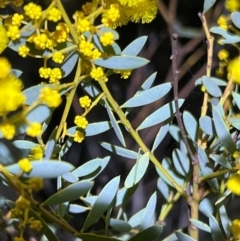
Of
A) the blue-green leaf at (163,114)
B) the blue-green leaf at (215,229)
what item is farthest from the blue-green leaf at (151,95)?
the blue-green leaf at (215,229)

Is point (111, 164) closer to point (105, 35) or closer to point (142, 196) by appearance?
point (142, 196)

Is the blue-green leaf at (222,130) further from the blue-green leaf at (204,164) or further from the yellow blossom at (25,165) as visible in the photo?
the yellow blossom at (25,165)

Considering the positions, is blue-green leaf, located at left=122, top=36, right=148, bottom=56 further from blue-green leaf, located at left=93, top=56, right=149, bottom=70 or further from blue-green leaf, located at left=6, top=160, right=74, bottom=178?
blue-green leaf, located at left=6, top=160, right=74, bottom=178

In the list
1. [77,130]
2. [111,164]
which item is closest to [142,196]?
[111,164]

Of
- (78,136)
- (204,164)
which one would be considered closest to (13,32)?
(78,136)

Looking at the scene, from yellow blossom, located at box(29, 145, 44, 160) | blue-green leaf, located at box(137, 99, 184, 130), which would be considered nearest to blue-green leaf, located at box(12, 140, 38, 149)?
yellow blossom, located at box(29, 145, 44, 160)
